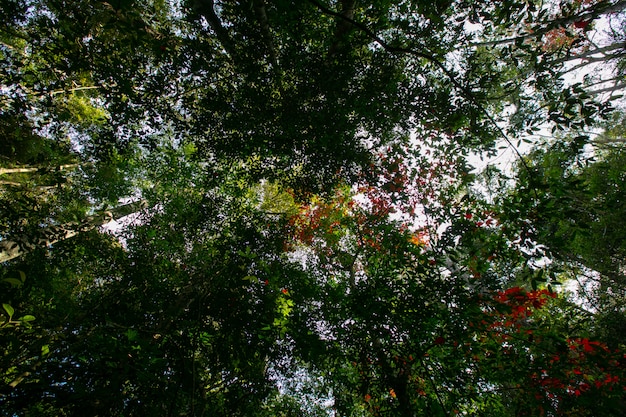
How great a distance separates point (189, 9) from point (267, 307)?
6488 mm

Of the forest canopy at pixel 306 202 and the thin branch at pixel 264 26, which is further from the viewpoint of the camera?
the thin branch at pixel 264 26

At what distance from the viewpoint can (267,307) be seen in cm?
538

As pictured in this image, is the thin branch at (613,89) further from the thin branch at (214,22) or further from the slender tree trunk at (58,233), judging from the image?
the slender tree trunk at (58,233)

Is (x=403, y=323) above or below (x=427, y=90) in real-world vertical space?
below

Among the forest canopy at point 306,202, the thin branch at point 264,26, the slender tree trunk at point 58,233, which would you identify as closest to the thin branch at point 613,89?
the forest canopy at point 306,202

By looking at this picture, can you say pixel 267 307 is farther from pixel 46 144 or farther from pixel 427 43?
pixel 46 144

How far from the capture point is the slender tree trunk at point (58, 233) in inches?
226

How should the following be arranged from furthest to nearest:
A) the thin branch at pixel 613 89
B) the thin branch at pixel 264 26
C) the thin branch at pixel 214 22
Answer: the thin branch at pixel 613 89
the thin branch at pixel 214 22
the thin branch at pixel 264 26

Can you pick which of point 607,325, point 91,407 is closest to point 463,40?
point 91,407

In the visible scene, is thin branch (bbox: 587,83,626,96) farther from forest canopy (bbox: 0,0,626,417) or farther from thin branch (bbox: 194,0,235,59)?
thin branch (bbox: 194,0,235,59)

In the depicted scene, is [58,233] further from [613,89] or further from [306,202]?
[613,89]

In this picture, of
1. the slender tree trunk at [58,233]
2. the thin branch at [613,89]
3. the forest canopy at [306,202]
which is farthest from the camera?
the thin branch at [613,89]

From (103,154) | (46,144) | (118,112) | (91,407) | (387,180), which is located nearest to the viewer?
(91,407)

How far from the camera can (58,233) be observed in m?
6.09
